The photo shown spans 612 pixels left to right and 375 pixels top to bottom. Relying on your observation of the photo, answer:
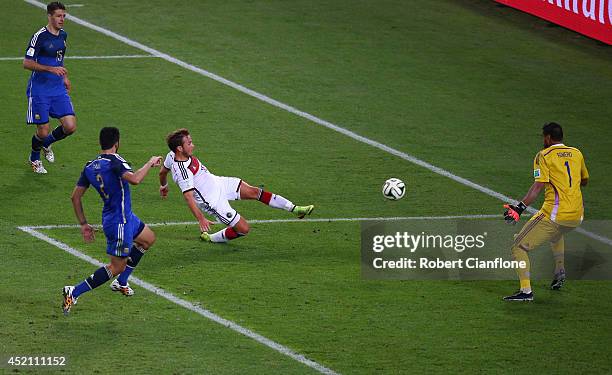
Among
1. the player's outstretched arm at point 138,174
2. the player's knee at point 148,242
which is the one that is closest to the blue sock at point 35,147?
the player's knee at point 148,242

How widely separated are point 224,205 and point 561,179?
4308 millimetres

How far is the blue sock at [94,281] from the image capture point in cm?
1368

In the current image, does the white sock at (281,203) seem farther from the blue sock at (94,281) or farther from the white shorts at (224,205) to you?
the blue sock at (94,281)

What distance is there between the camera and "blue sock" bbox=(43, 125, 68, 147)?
19.1 metres

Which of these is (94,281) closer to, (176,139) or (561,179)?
(176,139)

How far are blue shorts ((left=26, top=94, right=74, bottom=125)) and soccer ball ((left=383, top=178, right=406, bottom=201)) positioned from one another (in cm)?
485

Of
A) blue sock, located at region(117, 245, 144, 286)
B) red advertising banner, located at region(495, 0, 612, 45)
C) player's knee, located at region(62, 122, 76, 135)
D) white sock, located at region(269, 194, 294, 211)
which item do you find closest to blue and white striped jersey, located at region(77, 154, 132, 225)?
blue sock, located at region(117, 245, 144, 286)

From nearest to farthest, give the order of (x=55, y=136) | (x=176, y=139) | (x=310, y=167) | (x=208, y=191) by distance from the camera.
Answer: (x=176, y=139), (x=208, y=191), (x=55, y=136), (x=310, y=167)

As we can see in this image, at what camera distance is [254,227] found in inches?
684

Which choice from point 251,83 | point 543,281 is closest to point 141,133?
point 251,83

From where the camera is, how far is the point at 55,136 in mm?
19141

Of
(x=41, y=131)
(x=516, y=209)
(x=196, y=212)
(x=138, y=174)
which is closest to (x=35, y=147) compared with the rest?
(x=41, y=131)

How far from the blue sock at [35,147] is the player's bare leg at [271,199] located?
12.1 ft

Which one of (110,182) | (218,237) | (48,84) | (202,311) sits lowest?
(202,311)
